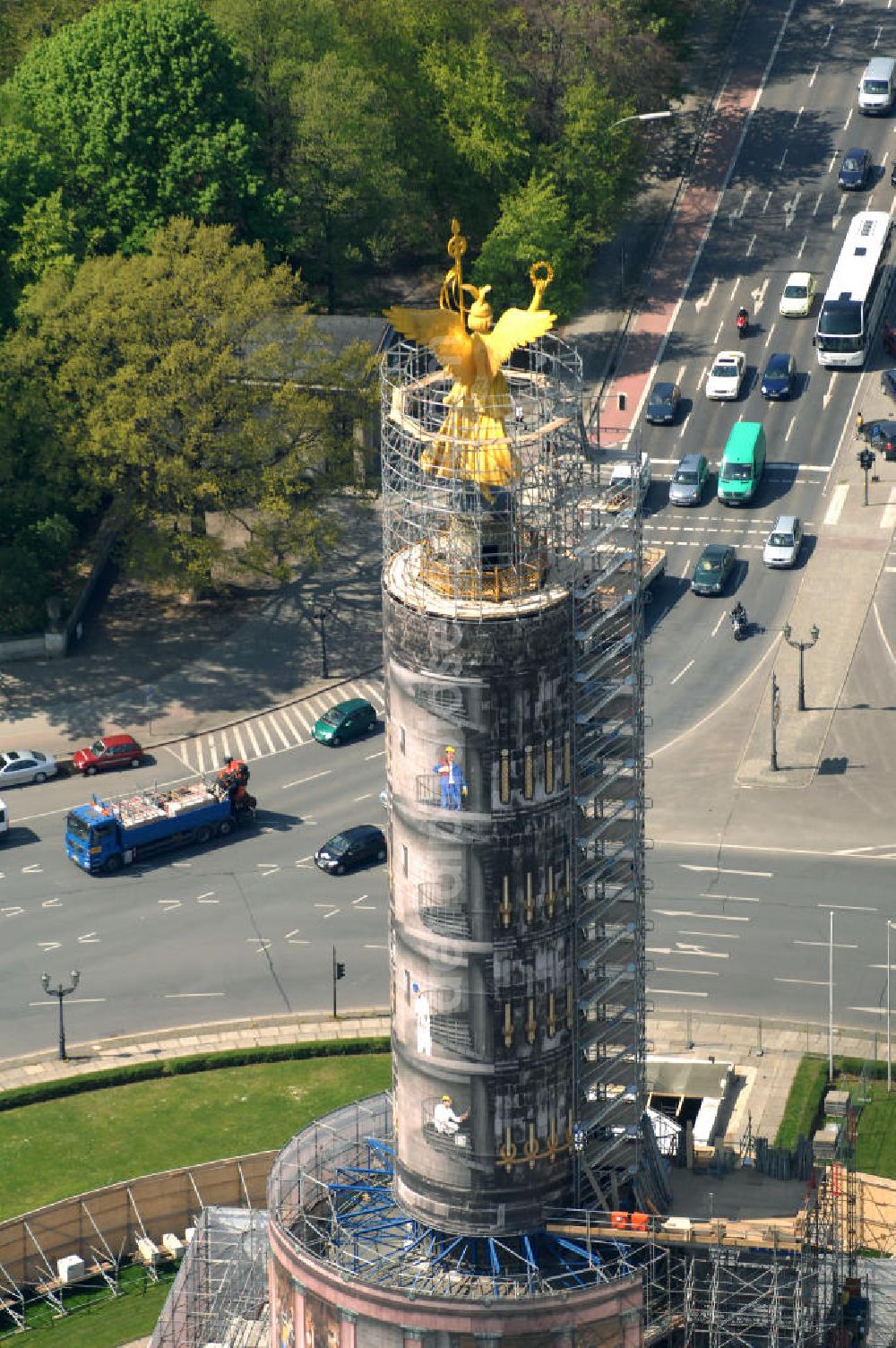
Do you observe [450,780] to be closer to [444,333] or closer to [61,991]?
[444,333]

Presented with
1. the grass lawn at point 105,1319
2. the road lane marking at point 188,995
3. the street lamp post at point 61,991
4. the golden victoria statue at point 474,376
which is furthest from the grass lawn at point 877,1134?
the golden victoria statue at point 474,376

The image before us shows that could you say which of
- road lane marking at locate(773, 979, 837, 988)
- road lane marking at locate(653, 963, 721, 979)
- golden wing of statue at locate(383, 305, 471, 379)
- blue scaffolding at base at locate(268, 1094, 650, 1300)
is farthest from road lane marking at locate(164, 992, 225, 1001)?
golden wing of statue at locate(383, 305, 471, 379)

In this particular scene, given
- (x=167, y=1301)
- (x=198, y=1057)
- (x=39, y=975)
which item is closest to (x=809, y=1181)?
(x=167, y=1301)

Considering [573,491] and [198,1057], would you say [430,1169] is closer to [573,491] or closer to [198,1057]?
[573,491]

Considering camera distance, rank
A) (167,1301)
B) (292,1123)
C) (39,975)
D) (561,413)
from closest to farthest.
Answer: (561,413), (167,1301), (292,1123), (39,975)

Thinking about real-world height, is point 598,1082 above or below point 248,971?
above

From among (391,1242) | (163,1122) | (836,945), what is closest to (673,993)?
(836,945)
